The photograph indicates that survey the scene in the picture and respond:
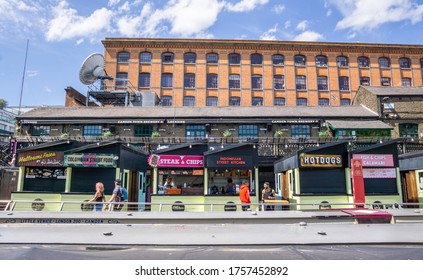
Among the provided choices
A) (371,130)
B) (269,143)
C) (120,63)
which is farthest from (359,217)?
(120,63)

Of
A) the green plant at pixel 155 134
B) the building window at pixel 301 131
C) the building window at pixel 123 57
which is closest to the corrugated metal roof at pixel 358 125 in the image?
the building window at pixel 301 131

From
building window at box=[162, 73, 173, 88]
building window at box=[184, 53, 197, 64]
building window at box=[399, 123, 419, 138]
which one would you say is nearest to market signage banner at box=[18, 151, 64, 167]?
building window at box=[162, 73, 173, 88]

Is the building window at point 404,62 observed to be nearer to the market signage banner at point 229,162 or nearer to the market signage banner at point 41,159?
the market signage banner at point 229,162

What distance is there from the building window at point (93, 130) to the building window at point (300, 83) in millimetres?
27872

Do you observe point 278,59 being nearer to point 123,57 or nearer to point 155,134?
point 123,57

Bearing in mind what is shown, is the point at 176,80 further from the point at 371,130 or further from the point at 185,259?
the point at 185,259

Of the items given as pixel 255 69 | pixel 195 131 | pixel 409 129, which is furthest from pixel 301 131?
pixel 255 69

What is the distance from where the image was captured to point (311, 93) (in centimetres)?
4188

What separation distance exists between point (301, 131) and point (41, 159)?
19528 millimetres

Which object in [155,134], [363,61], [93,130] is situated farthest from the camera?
[363,61]

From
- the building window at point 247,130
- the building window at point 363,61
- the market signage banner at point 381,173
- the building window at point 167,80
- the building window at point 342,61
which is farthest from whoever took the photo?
the building window at point 363,61

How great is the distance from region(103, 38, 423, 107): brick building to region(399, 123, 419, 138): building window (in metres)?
14.8

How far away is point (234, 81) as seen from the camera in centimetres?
4197

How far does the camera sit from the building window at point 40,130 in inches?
1020
